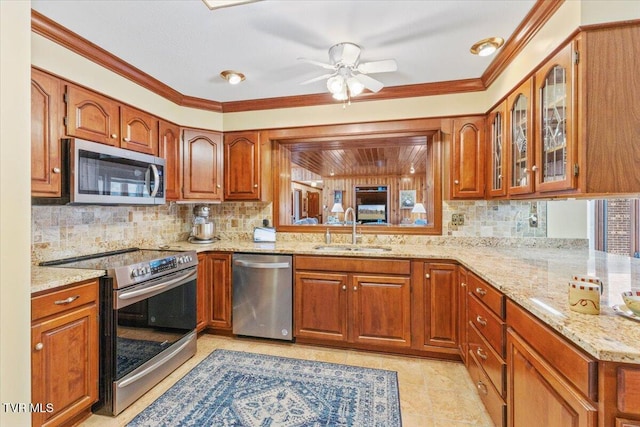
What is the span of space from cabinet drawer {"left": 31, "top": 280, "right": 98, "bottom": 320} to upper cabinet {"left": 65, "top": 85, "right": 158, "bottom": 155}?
103 centimetres

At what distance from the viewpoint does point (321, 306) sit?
2.70 metres

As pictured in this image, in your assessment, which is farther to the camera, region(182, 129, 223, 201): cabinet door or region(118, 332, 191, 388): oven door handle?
region(182, 129, 223, 201): cabinet door

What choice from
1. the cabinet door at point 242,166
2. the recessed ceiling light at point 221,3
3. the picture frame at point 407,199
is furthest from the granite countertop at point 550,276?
the picture frame at point 407,199

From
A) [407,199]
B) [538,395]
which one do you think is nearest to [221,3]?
[538,395]

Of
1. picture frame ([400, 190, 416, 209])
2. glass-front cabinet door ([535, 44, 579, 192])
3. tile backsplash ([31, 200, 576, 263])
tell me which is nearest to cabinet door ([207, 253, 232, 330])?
tile backsplash ([31, 200, 576, 263])

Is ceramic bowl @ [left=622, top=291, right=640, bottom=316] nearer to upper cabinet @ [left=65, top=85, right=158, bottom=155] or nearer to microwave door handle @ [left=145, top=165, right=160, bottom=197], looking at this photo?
microwave door handle @ [left=145, top=165, right=160, bottom=197]

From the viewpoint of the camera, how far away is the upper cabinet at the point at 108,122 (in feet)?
6.68

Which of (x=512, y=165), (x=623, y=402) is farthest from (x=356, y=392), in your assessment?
(x=512, y=165)

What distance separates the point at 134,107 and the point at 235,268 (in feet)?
5.37

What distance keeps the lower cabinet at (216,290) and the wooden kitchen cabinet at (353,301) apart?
0.69 metres

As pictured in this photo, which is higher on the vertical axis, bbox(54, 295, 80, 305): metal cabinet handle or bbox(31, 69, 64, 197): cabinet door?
bbox(31, 69, 64, 197): cabinet door

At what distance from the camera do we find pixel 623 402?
2.84 ft

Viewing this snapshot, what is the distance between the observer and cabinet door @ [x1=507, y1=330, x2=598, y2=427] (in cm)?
96

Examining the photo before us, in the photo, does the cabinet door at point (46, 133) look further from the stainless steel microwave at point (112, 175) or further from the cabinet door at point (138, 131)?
the cabinet door at point (138, 131)
